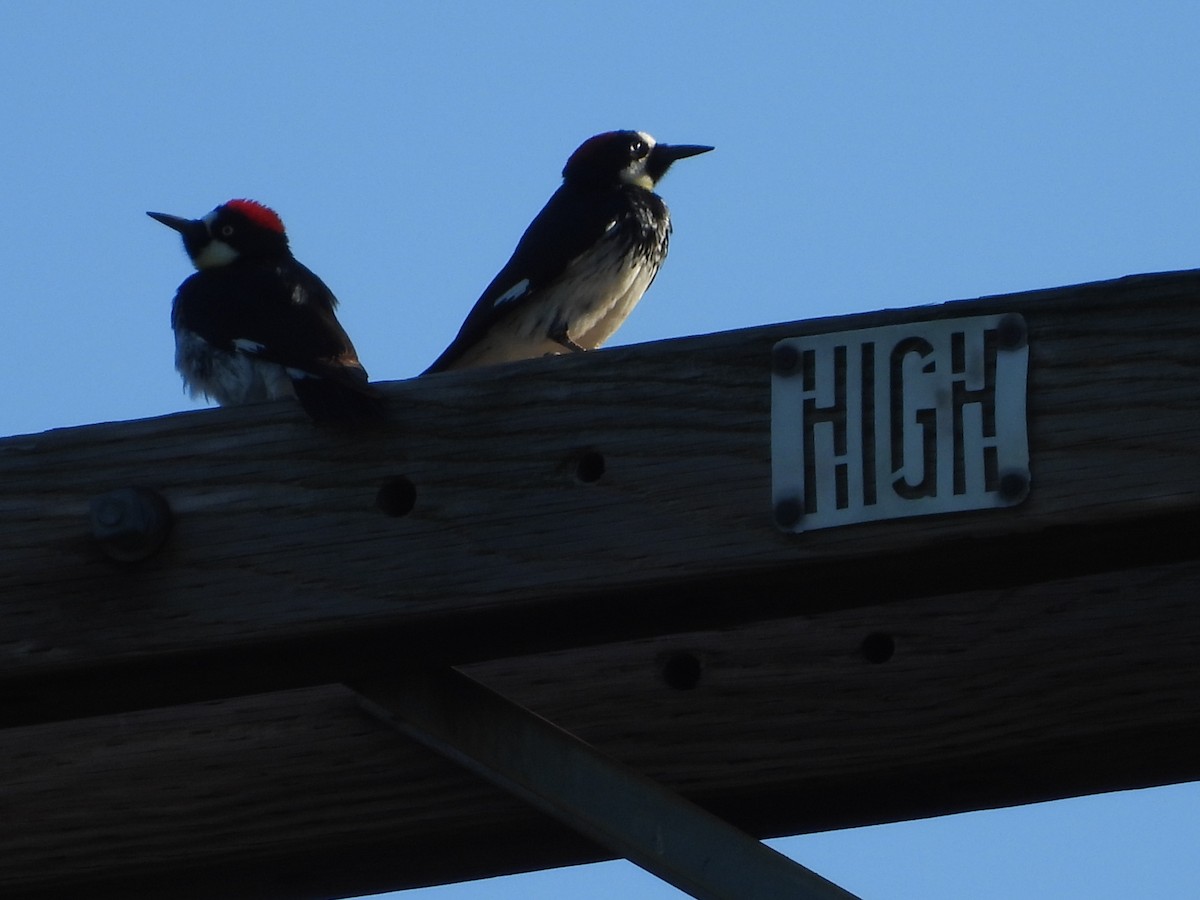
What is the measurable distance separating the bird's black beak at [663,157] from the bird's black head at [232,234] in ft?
4.14

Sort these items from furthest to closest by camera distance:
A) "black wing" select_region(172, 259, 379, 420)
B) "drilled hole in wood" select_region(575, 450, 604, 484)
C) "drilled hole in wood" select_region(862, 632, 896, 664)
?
"black wing" select_region(172, 259, 379, 420)
"drilled hole in wood" select_region(862, 632, 896, 664)
"drilled hole in wood" select_region(575, 450, 604, 484)

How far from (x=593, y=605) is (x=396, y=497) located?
0.25 metres

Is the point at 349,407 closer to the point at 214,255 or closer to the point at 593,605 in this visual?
the point at 593,605

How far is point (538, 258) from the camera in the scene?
5.96m

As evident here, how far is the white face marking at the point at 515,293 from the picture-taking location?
5.84 meters

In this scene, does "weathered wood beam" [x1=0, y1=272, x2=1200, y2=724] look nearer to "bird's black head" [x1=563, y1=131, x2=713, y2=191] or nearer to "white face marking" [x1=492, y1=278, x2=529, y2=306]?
"white face marking" [x1=492, y1=278, x2=529, y2=306]

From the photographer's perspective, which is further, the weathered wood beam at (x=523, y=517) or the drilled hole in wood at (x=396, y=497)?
the drilled hole in wood at (x=396, y=497)

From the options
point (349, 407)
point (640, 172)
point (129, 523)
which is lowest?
point (129, 523)

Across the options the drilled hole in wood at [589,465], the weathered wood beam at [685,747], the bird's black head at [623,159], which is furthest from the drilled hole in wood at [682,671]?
the bird's black head at [623,159]

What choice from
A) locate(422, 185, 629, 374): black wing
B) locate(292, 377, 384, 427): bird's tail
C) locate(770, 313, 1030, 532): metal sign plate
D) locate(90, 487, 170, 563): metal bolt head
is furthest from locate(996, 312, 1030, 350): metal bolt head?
locate(422, 185, 629, 374): black wing

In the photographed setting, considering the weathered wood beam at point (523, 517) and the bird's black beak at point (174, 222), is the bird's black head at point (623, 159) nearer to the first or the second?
the bird's black beak at point (174, 222)

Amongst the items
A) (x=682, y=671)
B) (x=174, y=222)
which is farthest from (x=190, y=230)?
(x=682, y=671)

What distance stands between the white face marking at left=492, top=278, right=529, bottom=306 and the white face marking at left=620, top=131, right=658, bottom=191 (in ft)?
3.22

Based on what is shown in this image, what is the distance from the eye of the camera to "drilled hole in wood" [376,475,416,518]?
6.78ft
